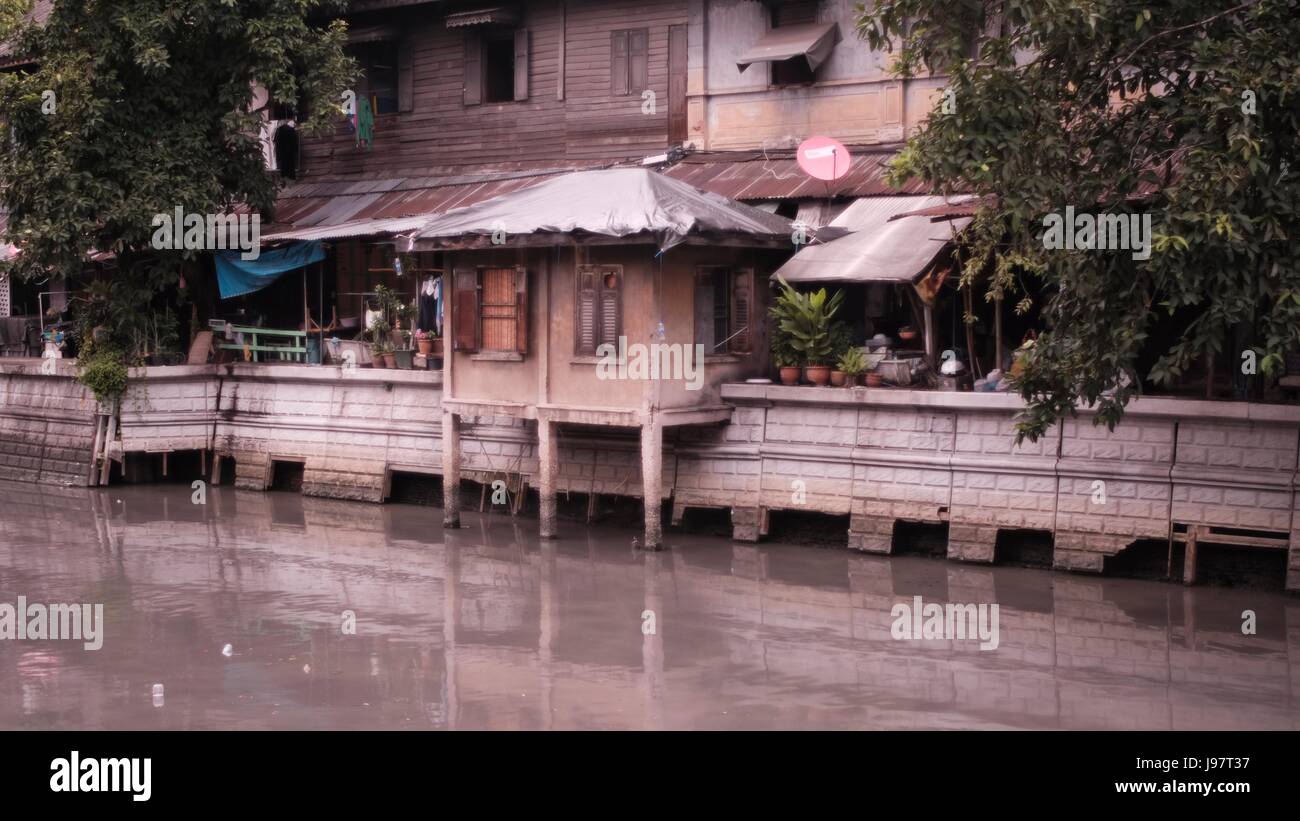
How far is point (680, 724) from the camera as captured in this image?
35.4 ft

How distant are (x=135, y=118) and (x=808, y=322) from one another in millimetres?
10907

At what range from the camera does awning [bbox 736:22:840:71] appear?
65.2ft

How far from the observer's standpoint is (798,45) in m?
19.9

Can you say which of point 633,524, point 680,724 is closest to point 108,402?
point 633,524

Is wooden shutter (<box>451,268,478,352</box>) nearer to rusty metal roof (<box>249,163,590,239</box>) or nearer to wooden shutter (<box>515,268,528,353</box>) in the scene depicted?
wooden shutter (<box>515,268,528,353</box>)

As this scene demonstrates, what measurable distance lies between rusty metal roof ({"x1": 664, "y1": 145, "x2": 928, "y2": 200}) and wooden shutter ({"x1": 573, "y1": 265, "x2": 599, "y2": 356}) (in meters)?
2.86

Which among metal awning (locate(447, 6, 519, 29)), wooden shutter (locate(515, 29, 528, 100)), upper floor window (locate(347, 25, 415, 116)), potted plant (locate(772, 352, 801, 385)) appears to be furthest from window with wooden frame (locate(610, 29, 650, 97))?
potted plant (locate(772, 352, 801, 385))

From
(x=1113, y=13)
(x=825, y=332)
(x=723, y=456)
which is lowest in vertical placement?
(x=723, y=456)

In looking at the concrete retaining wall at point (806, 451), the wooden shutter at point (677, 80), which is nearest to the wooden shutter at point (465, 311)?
the concrete retaining wall at point (806, 451)

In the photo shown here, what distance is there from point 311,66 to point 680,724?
1514 cm

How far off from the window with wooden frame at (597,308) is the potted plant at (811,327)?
74.2 inches

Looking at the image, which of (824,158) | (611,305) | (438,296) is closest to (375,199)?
(438,296)
